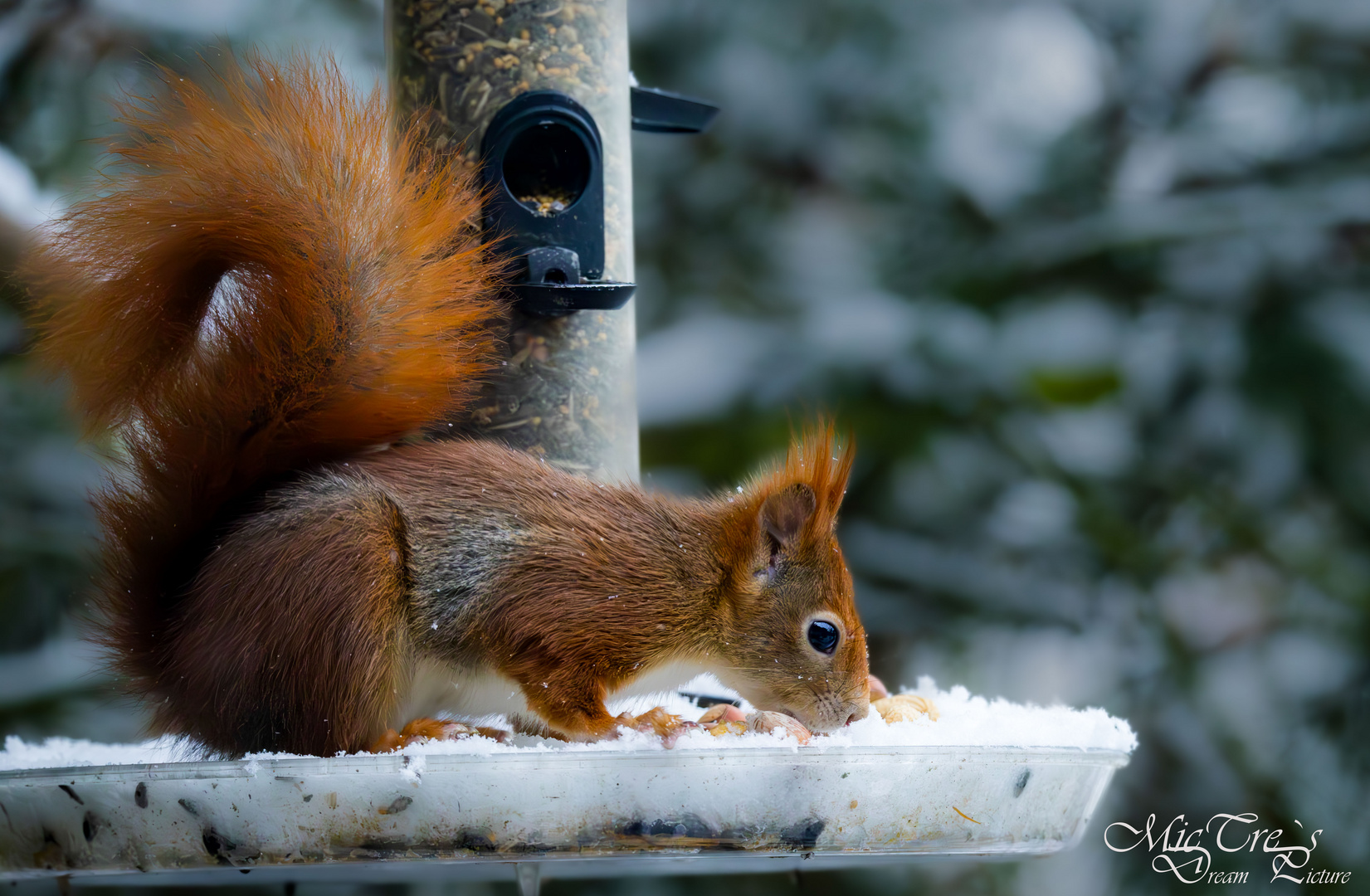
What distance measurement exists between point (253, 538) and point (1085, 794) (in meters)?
0.76

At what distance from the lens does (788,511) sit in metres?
1.28

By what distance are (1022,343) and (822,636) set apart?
1263 millimetres

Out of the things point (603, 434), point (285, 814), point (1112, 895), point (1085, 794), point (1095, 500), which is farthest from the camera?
point (1095, 500)

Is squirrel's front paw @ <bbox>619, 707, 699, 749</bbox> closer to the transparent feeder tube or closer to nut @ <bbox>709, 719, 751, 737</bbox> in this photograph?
nut @ <bbox>709, 719, 751, 737</bbox>

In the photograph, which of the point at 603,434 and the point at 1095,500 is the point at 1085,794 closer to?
the point at 603,434

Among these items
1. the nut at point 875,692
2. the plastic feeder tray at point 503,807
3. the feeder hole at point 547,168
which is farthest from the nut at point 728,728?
the feeder hole at point 547,168

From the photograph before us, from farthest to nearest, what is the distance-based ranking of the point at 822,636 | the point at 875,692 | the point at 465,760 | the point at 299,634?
1. the point at 875,692
2. the point at 822,636
3. the point at 299,634
4. the point at 465,760

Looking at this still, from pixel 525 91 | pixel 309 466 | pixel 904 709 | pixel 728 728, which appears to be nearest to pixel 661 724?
pixel 728 728

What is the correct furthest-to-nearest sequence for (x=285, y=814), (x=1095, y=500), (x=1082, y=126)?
(x=1082, y=126), (x=1095, y=500), (x=285, y=814)

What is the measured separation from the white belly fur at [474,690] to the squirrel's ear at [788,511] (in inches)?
6.2

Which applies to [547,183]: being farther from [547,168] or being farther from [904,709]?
[904,709]

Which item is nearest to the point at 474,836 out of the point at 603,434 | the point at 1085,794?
the point at 1085,794

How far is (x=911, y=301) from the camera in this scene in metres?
2.45

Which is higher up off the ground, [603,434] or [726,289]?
[726,289]
